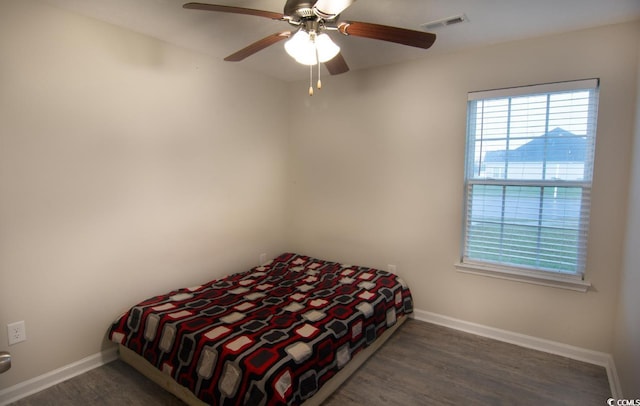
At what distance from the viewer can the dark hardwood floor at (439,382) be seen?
2.02m

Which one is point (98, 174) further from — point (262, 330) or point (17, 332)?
point (262, 330)

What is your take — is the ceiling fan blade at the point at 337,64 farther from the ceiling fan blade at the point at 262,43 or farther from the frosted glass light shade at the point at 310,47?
the ceiling fan blade at the point at 262,43

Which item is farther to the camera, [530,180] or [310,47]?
[530,180]

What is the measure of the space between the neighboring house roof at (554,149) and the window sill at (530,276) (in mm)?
880

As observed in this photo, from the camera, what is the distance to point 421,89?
2.99m

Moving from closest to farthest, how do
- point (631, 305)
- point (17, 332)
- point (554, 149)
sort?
point (631, 305)
point (17, 332)
point (554, 149)

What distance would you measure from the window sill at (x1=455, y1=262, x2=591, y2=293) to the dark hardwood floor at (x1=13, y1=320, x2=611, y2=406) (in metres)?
0.54

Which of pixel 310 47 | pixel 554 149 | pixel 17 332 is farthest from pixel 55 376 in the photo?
pixel 554 149

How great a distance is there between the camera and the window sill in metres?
2.42

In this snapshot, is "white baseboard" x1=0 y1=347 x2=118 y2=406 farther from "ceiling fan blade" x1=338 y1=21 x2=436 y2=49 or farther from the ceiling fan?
"ceiling fan blade" x1=338 y1=21 x2=436 y2=49

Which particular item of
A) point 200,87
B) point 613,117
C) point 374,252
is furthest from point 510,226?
point 200,87

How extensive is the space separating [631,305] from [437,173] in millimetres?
1553

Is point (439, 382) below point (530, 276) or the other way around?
below

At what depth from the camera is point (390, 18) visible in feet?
7.19
